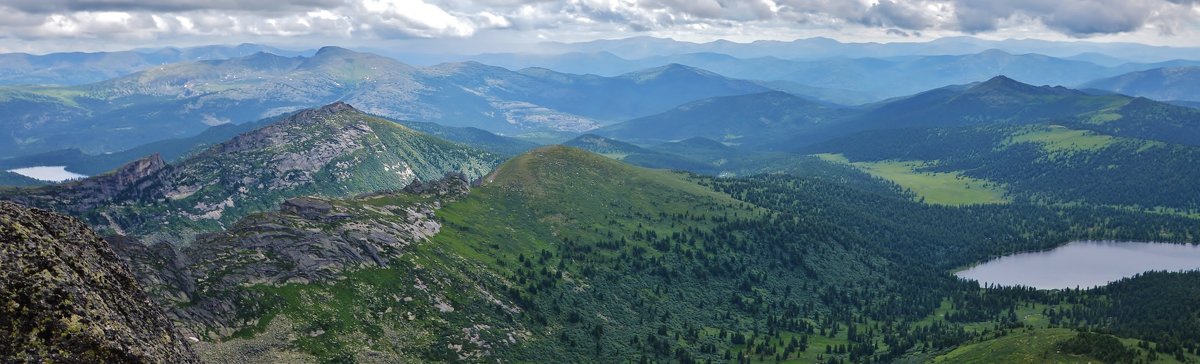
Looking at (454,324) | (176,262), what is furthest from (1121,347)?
(176,262)

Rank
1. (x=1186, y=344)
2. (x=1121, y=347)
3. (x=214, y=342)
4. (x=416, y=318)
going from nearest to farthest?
(x=214, y=342) < (x=1121, y=347) < (x=1186, y=344) < (x=416, y=318)

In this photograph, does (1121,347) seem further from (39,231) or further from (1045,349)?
(39,231)

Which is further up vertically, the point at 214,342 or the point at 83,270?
the point at 83,270

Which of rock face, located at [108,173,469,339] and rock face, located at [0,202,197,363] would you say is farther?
rock face, located at [108,173,469,339]

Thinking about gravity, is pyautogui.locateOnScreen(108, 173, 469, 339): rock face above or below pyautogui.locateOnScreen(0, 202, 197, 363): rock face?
below

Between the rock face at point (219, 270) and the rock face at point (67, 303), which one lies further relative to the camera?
the rock face at point (219, 270)

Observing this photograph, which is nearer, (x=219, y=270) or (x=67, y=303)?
(x=67, y=303)

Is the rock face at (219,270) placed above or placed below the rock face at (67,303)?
below

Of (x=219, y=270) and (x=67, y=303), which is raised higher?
(x=67, y=303)
